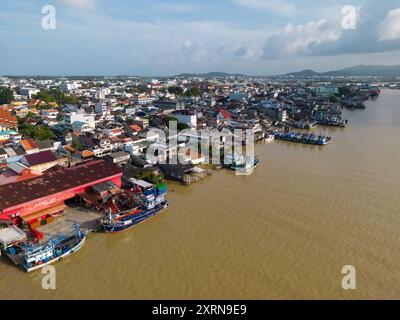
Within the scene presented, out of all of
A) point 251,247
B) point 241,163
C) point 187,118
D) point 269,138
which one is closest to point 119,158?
point 241,163

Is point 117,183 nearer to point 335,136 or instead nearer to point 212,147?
point 212,147

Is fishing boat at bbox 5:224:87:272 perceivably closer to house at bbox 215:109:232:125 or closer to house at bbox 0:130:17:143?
house at bbox 0:130:17:143

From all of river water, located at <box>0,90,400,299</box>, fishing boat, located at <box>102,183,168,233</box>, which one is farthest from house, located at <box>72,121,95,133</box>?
fishing boat, located at <box>102,183,168,233</box>

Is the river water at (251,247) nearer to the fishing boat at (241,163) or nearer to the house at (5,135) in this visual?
the fishing boat at (241,163)

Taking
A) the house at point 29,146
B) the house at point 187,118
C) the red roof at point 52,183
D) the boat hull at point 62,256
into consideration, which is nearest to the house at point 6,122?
the house at point 29,146

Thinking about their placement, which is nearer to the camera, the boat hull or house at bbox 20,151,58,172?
the boat hull

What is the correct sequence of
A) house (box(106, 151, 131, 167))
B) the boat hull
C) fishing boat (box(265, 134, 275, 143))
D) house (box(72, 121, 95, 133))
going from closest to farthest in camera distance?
the boat hull
house (box(106, 151, 131, 167))
house (box(72, 121, 95, 133))
fishing boat (box(265, 134, 275, 143))

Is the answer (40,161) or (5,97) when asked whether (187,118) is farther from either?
(5,97)
